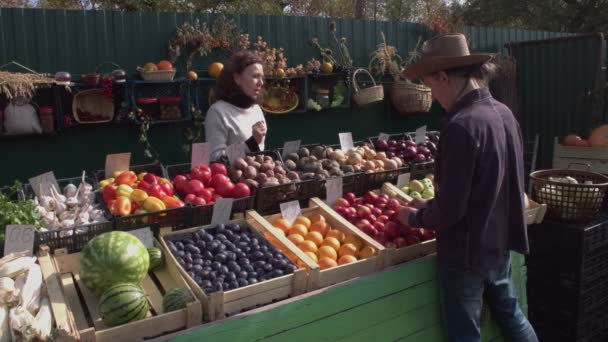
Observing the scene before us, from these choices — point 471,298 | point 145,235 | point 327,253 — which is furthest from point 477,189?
point 145,235

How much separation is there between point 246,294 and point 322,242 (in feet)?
1.96

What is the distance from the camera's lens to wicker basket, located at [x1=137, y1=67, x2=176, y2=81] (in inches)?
208

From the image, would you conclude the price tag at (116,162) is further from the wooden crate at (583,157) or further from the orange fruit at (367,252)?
the wooden crate at (583,157)

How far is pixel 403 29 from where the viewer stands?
7594mm

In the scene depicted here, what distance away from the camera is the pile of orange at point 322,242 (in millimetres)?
2164

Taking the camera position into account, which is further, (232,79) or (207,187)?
(232,79)

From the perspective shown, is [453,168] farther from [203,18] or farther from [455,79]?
[203,18]

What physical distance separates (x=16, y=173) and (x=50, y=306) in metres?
3.90

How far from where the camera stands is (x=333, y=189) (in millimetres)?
2652

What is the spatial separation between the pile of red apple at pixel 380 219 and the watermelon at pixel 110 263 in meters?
1.09

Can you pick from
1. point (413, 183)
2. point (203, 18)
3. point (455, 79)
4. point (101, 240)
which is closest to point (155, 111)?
point (203, 18)

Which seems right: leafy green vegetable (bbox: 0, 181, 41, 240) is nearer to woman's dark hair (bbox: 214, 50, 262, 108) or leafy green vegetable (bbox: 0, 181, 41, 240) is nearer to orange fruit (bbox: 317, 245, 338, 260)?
orange fruit (bbox: 317, 245, 338, 260)

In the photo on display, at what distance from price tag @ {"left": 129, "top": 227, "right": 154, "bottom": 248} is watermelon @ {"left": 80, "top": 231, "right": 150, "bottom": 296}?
19cm

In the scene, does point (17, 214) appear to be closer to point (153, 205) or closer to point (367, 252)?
point (153, 205)
